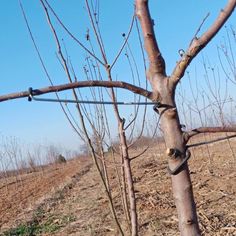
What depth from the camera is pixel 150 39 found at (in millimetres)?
1129

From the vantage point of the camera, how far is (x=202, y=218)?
5000 millimetres

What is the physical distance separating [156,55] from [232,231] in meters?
3.74

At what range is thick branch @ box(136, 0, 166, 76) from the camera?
1.11 metres

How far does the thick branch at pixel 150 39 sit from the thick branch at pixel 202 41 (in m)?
0.05

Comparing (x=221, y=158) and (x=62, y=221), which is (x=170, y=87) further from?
(x=221, y=158)

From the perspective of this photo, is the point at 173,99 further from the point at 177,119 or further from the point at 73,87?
the point at 73,87

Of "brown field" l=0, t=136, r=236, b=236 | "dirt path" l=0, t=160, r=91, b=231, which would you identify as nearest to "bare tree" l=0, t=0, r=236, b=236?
"brown field" l=0, t=136, r=236, b=236

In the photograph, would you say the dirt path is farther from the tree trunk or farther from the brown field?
the tree trunk


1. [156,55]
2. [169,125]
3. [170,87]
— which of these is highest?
[156,55]

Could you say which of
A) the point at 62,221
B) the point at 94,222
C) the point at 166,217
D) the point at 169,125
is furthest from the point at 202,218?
the point at 169,125

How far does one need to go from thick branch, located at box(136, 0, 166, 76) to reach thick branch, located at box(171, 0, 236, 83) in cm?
5

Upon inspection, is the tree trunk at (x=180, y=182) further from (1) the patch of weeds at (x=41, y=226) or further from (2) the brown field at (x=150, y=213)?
(1) the patch of weeds at (x=41, y=226)

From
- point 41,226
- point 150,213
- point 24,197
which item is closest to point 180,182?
point 150,213

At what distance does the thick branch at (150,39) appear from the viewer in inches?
43.8
